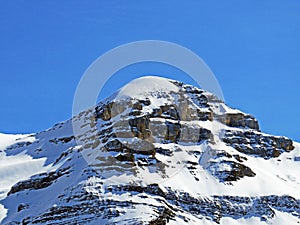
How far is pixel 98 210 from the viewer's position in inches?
7028

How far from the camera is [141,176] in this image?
19588 centimetres

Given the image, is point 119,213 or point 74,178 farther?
point 74,178

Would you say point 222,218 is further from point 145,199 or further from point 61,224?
point 61,224

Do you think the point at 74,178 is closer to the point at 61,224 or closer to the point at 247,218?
the point at 61,224

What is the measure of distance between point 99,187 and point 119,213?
565 inches

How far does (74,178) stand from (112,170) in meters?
9.15

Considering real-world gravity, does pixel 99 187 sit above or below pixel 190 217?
above

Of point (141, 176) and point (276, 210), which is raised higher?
point (141, 176)

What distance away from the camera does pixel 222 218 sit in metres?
191

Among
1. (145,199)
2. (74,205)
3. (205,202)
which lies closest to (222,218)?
(205,202)

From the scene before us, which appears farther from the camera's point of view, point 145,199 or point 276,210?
point 276,210

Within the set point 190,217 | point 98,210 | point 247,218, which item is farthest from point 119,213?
point 247,218

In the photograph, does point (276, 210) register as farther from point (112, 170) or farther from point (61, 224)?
point (61, 224)

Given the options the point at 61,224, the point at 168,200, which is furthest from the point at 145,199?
the point at 61,224
